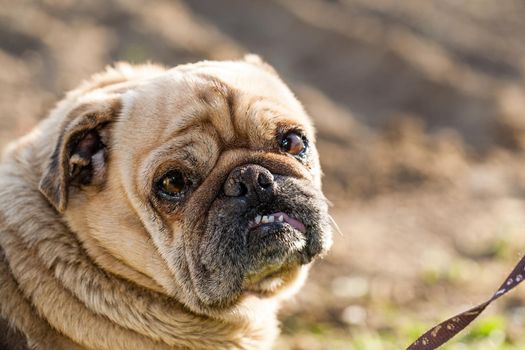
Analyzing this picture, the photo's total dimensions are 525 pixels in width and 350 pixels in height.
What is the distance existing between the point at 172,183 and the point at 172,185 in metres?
0.01

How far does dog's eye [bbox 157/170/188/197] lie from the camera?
4.68 meters

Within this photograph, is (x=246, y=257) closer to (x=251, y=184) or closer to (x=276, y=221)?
(x=276, y=221)

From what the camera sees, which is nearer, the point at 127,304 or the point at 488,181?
the point at 127,304

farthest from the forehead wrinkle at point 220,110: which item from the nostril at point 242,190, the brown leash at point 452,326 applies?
the brown leash at point 452,326

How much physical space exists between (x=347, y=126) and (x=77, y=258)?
20.4 ft

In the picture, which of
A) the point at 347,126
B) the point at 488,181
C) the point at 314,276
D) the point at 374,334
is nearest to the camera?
the point at 374,334

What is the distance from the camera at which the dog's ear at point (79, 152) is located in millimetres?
4641

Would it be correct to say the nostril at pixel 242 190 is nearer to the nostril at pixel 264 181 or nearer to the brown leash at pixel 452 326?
the nostril at pixel 264 181

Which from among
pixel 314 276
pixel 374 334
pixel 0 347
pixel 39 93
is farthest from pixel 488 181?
pixel 0 347

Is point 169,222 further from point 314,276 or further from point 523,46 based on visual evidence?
point 523,46

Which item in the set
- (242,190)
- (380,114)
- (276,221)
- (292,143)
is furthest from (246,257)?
(380,114)

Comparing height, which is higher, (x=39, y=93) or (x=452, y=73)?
(x=452, y=73)

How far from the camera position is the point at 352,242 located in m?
8.27

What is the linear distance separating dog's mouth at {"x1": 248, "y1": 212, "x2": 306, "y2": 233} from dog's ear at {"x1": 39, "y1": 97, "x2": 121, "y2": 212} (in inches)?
38.7
